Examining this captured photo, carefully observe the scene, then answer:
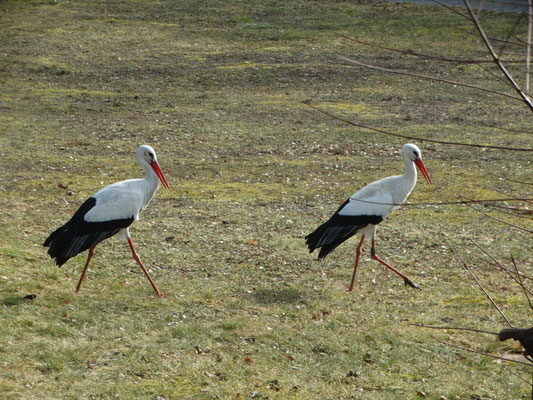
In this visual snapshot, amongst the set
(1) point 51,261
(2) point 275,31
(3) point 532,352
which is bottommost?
(2) point 275,31

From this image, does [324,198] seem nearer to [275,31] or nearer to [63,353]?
[63,353]

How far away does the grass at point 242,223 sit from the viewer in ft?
23.8

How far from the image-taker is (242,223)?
11.8 m

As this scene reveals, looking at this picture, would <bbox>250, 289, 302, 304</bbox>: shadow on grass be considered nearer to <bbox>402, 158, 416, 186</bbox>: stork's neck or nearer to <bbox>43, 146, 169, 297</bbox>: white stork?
<bbox>43, 146, 169, 297</bbox>: white stork

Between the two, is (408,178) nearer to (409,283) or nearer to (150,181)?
(409,283)

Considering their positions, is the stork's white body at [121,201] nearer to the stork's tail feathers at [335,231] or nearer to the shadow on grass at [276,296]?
the shadow on grass at [276,296]

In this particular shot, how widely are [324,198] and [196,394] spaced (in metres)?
6.89

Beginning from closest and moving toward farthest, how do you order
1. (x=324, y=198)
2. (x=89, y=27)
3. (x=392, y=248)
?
(x=392, y=248) → (x=324, y=198) → (x=89, y=27)

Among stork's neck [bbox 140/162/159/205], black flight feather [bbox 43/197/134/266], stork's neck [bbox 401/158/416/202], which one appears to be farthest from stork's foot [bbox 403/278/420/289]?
black flight feather [bbox 43/197/134/266]

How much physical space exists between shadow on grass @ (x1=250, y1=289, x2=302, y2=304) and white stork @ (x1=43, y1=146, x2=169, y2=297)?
45.8 inches

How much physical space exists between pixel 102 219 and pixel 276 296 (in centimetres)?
220

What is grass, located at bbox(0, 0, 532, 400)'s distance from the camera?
726 centimetres

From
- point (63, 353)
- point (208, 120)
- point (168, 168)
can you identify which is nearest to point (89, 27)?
point (208, 120)

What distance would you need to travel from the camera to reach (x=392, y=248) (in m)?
11.0
